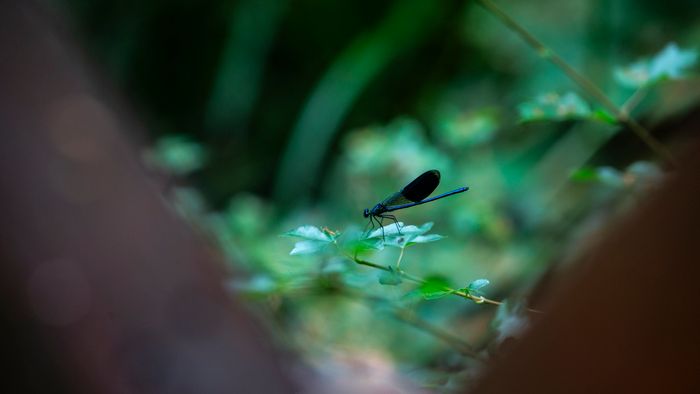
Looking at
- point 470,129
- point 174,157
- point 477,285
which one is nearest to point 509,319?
point 477,285

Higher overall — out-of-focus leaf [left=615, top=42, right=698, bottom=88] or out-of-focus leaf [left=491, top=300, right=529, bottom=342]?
out-of-focus leaf [left=615, top=42, right=698, bottom=88]

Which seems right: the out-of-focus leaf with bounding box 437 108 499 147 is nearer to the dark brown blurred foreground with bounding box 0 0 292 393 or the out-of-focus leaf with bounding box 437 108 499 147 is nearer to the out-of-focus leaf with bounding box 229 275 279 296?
the out-of-focus leaf with bounding box 229 275 279 296

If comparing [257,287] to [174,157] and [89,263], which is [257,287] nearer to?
[89,263]

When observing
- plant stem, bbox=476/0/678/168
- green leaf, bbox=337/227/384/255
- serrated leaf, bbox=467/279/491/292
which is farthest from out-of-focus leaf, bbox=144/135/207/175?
serrated leaf, bbox=467/279/491/292

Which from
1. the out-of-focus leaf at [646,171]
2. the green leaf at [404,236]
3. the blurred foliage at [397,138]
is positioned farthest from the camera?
the blurred foliage at [397,138]

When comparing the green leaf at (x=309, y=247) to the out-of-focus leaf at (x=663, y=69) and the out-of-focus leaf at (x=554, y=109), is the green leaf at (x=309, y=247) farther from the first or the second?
the out-of-focus leaf at (x=663, y=69)

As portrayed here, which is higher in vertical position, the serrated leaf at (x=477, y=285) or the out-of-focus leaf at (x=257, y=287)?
the out-of-focus leaf at (x=257, y=287)

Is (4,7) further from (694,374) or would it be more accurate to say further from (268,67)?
(268,67)

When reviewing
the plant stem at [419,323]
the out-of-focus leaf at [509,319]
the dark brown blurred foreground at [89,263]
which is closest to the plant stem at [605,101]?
the out-of-focus leaf at [509,319]

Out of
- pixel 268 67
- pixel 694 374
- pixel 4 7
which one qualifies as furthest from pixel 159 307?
pixel 268 67
